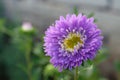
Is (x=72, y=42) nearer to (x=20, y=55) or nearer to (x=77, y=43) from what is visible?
(x=77, y=43)

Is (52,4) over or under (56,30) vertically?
over

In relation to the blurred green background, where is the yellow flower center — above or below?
below

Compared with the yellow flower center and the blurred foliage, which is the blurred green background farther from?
the yellow flower center

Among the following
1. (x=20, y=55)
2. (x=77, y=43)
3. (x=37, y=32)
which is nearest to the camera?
(x=77, y=43)

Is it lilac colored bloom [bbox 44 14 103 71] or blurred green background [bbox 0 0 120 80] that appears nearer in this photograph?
lilac colored bloom [bbox 44 14 103 71]

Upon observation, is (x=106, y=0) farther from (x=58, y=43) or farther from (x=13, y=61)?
(x=58, y=43)

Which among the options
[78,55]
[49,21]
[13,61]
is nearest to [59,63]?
[78,55]

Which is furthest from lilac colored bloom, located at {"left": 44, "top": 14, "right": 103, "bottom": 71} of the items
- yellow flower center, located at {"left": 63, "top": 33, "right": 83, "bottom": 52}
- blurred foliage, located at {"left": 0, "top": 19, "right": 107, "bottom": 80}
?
blurred foliage, located at {"left": 0, "top": 19, "right": 107, "bottom": 80}

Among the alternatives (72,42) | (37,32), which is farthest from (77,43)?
(37,32)
